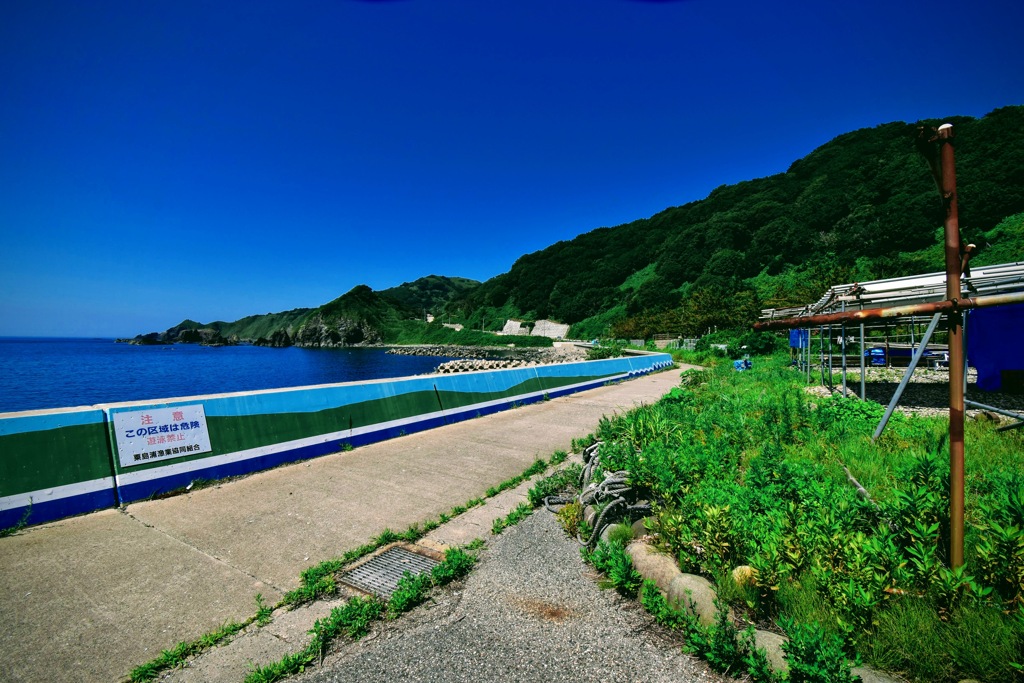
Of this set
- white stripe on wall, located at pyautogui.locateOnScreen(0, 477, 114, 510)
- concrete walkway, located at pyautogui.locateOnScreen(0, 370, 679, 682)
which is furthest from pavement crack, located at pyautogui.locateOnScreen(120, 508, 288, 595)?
white stripe on wall, located at pyautogui.locateOnScreen(0, 477, 114, 510)

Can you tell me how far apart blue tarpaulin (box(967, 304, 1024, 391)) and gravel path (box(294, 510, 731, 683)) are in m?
10.6

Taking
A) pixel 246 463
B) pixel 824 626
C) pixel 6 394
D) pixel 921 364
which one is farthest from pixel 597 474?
pixel 6 394

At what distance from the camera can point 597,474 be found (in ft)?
18.2

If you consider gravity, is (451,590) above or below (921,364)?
above

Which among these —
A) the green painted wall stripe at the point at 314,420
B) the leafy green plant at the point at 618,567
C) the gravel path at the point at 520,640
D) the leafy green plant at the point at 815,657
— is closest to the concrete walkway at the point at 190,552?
the green painted wall stripe at the point at 314,420

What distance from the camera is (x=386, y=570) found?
13.6 feet

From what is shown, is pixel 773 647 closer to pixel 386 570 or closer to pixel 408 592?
pixel 408 592

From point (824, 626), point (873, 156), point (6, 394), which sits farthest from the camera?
A: point (873, 156)

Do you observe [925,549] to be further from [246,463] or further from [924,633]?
[246,463]

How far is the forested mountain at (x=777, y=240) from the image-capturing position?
215ft

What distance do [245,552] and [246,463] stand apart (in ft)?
8.68

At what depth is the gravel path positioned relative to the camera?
2.85 meters

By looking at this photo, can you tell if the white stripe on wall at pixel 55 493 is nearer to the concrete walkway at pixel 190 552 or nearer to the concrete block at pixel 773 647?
the concrete walkway at pixel 190 552

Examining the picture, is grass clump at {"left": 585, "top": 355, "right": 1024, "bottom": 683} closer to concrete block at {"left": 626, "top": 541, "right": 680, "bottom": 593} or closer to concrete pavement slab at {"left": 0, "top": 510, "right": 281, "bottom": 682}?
concrete block at {"left": 626, "top": 541, "right": 680, "bottom": 593}
